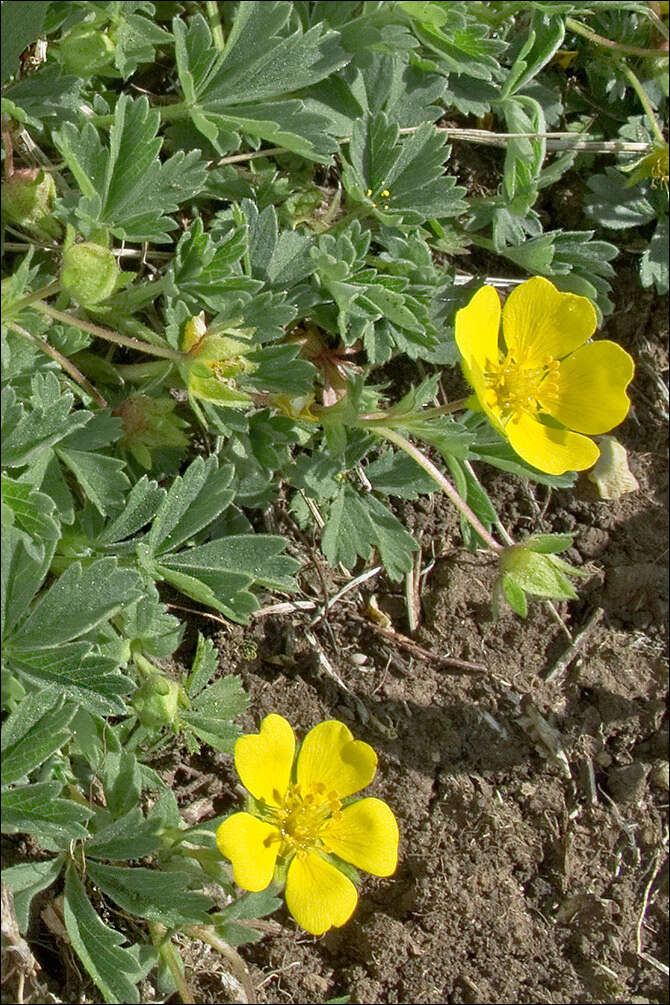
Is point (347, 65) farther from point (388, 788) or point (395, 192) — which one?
point (388, 788)

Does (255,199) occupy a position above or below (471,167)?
above

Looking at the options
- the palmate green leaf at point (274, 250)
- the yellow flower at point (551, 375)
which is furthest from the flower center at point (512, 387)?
the palmate green leaf at point (274, 250)

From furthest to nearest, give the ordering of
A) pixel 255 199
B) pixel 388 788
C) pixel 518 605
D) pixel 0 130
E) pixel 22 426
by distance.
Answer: pixel 388 788 < pixel 255 199 < pixel 518 605 < pixel 0 130 < pixel 22 426

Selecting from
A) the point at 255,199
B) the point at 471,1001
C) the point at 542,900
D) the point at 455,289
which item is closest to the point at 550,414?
the point at 455,289

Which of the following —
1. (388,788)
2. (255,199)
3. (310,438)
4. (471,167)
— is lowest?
(388,788)

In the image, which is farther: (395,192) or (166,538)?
(395,192)

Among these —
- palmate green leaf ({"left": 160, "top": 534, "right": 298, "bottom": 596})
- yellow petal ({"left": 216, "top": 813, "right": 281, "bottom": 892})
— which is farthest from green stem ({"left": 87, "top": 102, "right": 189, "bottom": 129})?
yellow petal ({"left": 216, "top": 813, "right": 281, "bottom": 892})

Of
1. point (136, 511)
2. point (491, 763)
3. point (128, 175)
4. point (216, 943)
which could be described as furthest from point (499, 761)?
point (128, 175)
